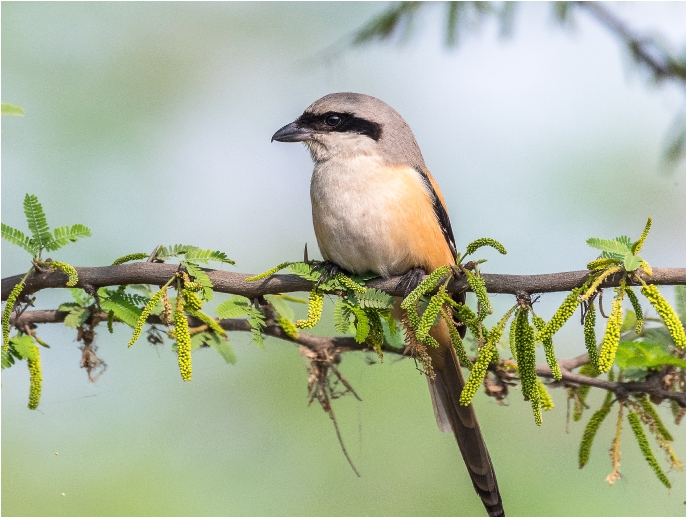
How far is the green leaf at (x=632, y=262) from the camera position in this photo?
Answer: 86.7 inches

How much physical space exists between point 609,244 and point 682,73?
1.89 metres

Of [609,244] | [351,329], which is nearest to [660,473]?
[609,244]

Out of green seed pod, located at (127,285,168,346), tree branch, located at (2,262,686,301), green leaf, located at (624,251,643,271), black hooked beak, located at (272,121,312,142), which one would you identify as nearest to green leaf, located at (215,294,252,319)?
tree branch, located at (2,262,686,301)

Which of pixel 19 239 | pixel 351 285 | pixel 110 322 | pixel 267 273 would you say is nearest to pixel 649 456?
pixel 351 285

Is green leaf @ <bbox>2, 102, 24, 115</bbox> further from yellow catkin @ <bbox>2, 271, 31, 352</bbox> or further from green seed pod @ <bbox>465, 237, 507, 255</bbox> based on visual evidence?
green seed pod @ <bbox>465, 237, 507, 255</bbox>

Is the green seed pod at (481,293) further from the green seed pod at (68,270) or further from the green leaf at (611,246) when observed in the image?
the green seed pod at (68,270)

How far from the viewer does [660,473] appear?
2885 millimetres

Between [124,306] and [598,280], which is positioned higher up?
[598,280]

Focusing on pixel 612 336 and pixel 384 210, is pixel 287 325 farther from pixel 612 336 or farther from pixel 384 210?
pixel 612 336

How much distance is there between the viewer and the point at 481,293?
2383mm

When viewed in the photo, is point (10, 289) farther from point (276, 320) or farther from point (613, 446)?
point (613, 446)

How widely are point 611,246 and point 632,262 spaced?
0.13m

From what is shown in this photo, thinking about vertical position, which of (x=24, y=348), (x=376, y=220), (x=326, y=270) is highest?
(x=376, y=220)

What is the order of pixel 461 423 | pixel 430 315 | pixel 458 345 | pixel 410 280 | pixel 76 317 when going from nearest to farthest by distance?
pixel 430 315 < pixel 458 345 < pixel 76 317 < pixel 410 280 < pixel 461 423
